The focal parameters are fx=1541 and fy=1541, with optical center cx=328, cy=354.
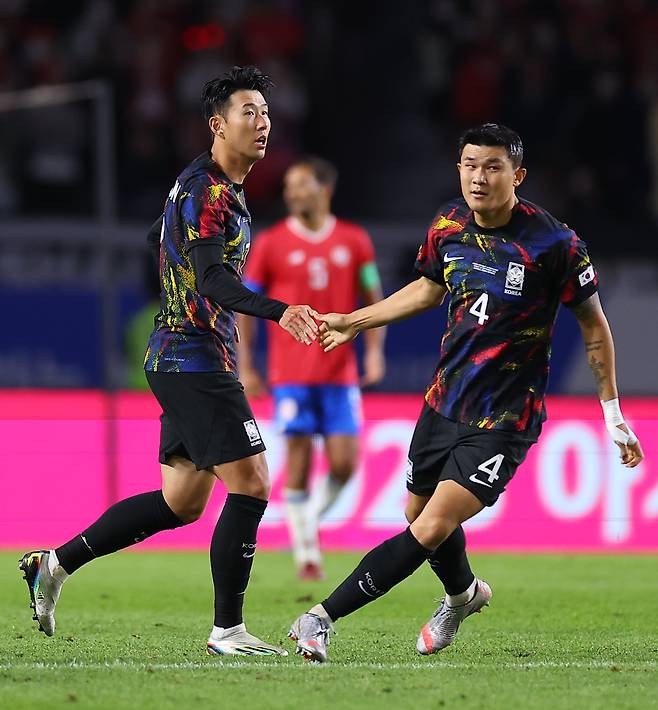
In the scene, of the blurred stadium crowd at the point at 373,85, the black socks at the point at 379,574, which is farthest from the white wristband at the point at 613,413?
the blurred stadium crowd at the point at 373,85

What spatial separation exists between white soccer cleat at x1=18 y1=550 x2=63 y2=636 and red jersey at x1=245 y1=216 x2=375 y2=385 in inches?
137

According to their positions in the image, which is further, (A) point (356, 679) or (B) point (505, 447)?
(B) point (505, 447)

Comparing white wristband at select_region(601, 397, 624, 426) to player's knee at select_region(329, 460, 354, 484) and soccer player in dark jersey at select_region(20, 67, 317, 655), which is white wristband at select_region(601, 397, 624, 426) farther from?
player's knee at select_region(329, 460, 354, 484)

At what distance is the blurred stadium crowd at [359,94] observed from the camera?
15719 millimetres

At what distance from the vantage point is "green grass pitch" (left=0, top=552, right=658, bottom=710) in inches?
202

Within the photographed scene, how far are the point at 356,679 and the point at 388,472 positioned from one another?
5.54 m

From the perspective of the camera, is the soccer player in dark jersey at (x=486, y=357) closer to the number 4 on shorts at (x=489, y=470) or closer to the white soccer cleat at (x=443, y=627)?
the number 4 on shorts at (x=489, y=470)

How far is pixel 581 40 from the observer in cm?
1744

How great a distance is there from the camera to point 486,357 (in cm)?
585

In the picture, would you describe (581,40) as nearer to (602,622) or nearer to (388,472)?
(388,472)

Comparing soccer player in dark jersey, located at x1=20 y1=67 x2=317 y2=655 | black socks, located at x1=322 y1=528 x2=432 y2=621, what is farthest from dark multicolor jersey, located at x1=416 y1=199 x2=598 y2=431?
soccer player in dark jersey, located at x1=20 y1=67 x2=317 y2=655

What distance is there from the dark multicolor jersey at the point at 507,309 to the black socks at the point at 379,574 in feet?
1.75

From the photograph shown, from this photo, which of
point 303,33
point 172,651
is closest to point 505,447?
point 172,651

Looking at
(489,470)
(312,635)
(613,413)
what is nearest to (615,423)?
(613,413)
